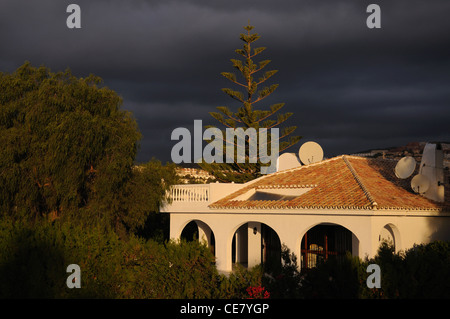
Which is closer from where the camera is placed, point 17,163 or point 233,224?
point 17,163

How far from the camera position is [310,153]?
75.7 ft

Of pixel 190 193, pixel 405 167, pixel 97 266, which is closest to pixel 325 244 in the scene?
pixel 405 167

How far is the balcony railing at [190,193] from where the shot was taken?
2019cm

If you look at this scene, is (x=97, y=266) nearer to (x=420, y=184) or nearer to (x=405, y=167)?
(x=420, y=184)

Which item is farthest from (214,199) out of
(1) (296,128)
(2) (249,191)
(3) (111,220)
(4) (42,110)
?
(1) (296,128)

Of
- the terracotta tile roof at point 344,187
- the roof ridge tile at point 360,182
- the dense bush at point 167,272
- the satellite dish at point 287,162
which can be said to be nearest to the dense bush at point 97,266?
the dense bush at point 167,272

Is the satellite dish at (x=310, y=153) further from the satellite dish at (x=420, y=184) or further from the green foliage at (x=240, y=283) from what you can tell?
the green foliage at (x=240, y=283)

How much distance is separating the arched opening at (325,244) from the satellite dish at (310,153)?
→ 16.6 feet

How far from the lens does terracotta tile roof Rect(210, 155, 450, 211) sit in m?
16.1

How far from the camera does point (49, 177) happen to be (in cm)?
1781

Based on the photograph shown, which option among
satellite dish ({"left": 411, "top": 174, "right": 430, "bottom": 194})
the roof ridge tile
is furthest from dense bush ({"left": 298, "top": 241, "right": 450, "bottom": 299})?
satellite dish ({"left": 411, "top": 174, "right": 430, "bottom": 194})

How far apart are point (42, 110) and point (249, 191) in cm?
811
